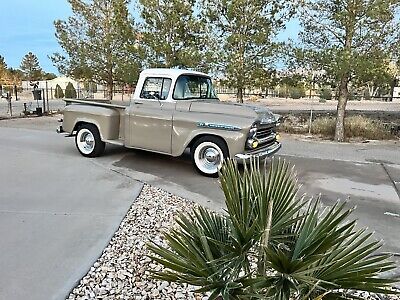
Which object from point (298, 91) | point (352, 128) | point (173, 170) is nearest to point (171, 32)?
point (298, 91)

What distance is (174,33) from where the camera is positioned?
12.1 m

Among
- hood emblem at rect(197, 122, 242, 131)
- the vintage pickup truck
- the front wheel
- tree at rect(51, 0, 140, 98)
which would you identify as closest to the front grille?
the vintage pickup truck

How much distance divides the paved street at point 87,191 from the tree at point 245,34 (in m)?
3.30

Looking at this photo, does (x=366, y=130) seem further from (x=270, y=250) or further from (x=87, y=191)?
(x=270, y=250)

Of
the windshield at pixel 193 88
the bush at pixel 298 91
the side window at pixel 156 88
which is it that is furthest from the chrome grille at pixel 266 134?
the bush at pixel 298 91

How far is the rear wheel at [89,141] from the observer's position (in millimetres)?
7266

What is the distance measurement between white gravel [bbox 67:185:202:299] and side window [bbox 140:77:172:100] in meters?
2.63

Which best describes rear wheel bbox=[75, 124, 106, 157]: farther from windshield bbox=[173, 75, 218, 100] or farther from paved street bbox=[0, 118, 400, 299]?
windshield bbox=[173, 75, 218, 100]

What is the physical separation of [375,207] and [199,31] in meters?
8.88

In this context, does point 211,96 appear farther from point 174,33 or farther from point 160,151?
point 174,33

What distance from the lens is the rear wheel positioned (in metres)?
7.27

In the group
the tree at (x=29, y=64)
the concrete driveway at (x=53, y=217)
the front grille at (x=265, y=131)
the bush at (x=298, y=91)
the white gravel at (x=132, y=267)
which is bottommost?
the white gravel at (x=132, y=267)

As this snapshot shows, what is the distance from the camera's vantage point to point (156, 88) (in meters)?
6.64

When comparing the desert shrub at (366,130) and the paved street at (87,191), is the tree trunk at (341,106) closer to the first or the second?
the desert shrub at (366,130)
